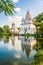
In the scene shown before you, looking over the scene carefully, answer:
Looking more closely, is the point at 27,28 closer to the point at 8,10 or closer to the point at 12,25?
the point at 12,25

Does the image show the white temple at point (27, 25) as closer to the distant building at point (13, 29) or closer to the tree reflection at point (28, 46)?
the distant building at point (13, 29)

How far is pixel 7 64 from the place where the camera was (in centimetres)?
812

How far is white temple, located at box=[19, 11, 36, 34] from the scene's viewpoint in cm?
6128

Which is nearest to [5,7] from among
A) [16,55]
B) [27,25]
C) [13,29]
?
[16,55]

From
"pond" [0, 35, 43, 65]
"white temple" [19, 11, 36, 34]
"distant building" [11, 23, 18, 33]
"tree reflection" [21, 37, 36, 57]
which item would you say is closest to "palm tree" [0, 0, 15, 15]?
"pond" [0, 35, 43, 65]

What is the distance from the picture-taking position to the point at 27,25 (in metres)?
63.1

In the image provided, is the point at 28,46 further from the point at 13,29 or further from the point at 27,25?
the point at 13,29

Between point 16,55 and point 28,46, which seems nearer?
point 16,55

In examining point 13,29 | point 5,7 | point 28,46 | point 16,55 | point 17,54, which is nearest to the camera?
point 5,7

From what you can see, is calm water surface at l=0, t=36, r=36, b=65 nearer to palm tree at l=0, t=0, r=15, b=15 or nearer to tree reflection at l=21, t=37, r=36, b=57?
tree reflection at l=21, t=37, r=36, b=57

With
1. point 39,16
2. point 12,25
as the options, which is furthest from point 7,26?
point 39,16

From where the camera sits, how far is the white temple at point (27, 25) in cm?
6128

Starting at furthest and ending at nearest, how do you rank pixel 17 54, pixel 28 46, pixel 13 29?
pixel 13 29 < pixel 28 46 < pixel 17 54

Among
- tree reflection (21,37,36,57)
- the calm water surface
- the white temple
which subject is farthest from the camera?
the white temple
